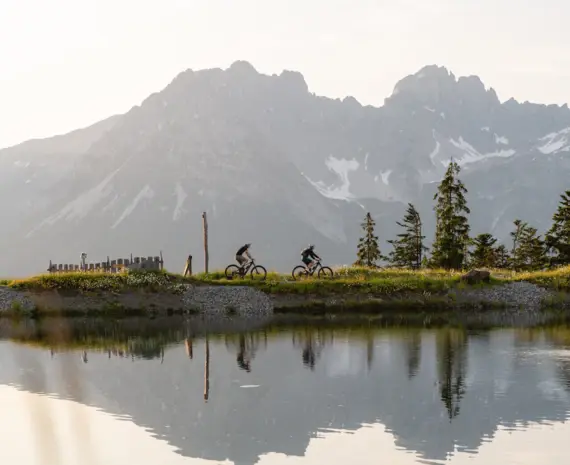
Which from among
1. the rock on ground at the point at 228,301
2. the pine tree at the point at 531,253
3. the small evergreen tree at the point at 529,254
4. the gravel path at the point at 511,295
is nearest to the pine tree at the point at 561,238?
the pine tree at the point at 531,253

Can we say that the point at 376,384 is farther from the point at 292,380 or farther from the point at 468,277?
the point at 468,277

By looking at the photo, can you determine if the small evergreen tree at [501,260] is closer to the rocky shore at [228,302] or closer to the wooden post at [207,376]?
the rocky shore at [228,302]

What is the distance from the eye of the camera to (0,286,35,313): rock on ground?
65.1 metres

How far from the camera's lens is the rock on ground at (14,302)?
214 ft

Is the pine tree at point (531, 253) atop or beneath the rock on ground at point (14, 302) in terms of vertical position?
→ atop

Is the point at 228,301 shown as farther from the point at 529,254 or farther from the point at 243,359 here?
the point at 529,254

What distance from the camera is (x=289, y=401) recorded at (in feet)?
99.6

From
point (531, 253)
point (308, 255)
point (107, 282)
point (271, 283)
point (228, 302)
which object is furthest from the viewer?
point (531, 253)

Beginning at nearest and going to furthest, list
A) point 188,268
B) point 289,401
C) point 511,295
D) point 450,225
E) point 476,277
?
point 289,401 → point 511,295 → point 476,277 → point 188,268 → point 450,225

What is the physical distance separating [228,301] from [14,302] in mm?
18410

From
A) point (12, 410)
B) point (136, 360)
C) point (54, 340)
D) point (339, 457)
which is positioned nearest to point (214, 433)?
point (339, 457)

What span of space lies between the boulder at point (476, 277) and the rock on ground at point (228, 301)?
745 inches

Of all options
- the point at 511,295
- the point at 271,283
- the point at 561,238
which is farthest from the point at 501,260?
the point at 271,283

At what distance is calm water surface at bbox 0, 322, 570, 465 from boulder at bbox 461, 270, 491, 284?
22.7 meters
